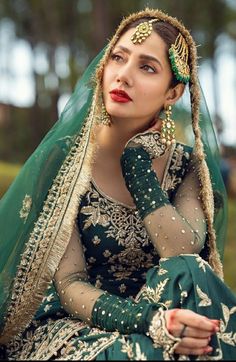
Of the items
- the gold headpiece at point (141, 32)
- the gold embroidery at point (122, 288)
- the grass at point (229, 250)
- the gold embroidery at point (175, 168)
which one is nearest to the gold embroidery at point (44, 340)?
the gold embroidery at point (122, 288)

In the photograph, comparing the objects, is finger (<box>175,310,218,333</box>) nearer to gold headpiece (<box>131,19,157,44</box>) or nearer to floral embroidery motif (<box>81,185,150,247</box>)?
floral embroidery motif (<box>81,185,150,247</box>)

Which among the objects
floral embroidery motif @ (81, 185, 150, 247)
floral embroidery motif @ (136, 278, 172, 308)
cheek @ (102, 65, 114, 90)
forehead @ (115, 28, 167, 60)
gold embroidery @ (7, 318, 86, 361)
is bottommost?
gold embroidery @ (7, 318, 86, 361)

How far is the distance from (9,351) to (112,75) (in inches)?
40.5

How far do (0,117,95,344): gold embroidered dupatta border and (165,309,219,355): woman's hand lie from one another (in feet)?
1.83

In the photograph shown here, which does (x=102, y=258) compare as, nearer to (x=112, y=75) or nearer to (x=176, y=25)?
(x=112, y=75)

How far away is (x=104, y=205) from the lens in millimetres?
2414

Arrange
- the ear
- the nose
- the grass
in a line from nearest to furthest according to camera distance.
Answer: the nose
the ear
the grass

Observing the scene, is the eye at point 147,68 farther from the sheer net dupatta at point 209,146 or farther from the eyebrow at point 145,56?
the sheer net dupatta at point 209,146

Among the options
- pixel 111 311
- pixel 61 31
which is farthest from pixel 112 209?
pixel 61 31

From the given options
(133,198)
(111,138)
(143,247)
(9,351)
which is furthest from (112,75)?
(9,351)

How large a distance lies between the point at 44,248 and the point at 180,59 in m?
0.84

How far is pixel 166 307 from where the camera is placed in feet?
6.47

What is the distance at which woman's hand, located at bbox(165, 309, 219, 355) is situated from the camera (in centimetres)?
186

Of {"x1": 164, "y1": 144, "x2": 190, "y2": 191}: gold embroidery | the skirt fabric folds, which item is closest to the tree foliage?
{"x1": 164, "y1": 144, "x2": 190, "y2": 191}: gold embroidery
